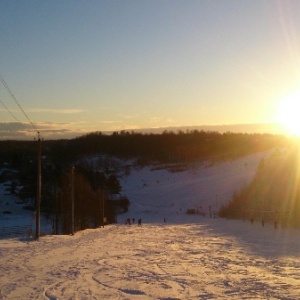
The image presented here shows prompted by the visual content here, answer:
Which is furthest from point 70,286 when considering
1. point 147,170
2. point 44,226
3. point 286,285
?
point 147,170

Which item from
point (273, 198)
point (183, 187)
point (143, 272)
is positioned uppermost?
point (143, 272)

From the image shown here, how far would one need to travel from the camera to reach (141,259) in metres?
22.0

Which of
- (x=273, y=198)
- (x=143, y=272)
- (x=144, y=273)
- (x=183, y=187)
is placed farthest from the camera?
(x=183, y=187)

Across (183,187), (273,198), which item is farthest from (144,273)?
(183,187)

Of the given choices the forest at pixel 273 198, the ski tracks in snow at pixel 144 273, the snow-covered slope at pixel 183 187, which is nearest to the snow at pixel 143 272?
the ski tracks in snow at pixel 144 273

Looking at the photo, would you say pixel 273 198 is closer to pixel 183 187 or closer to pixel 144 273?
pixel 183 187

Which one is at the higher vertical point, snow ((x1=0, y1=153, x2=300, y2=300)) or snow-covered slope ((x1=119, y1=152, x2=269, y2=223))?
snow ((x1=0, y1=153, x2=300, y2=300))

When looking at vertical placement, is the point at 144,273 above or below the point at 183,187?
above

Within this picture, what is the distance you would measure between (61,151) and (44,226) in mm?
107944

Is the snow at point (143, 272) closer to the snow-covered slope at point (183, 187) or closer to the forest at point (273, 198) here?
the forest at point (273, 198)

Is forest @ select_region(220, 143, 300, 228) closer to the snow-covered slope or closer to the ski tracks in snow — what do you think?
the snow-covered slope

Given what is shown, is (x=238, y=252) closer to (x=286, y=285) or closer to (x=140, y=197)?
(x=286, y=285)

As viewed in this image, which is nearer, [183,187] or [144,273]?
[144,273]

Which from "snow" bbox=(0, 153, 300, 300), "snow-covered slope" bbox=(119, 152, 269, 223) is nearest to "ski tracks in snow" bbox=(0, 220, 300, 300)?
"snow" bbox=(0, 153, 300, 300)
